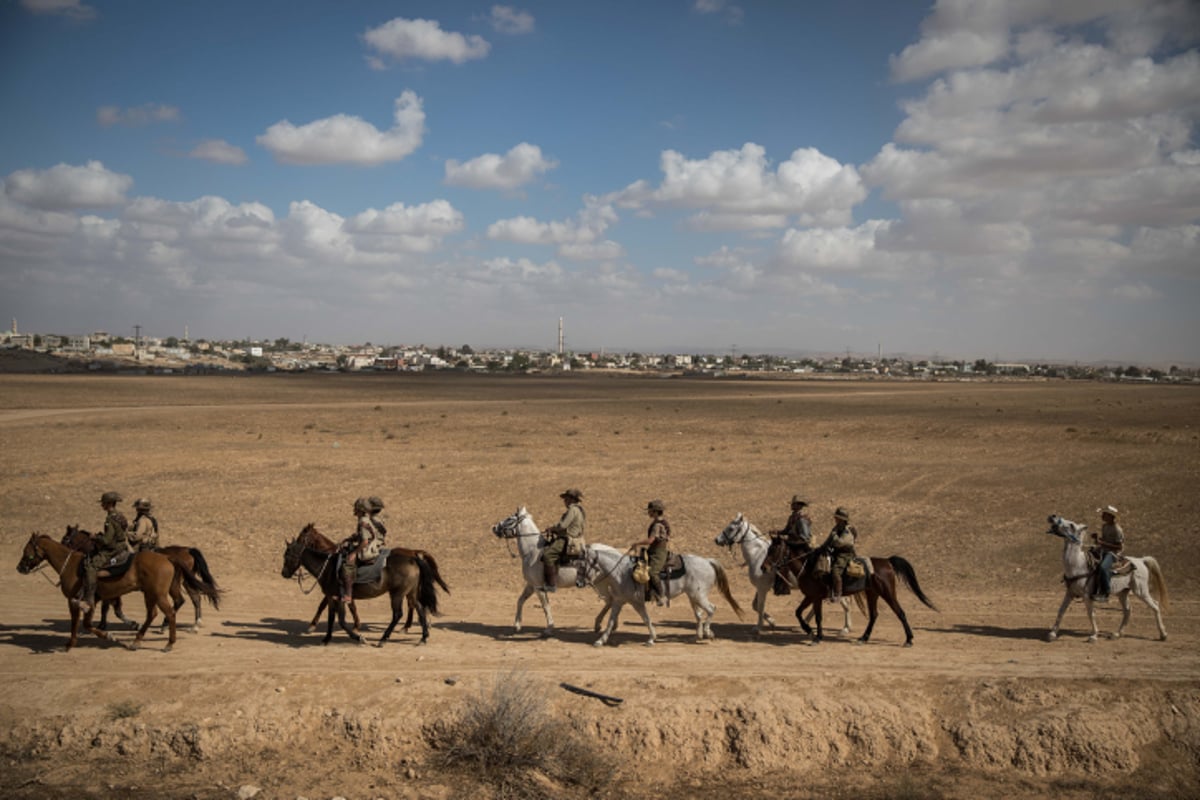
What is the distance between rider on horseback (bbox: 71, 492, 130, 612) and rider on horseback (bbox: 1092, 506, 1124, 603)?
1403 centimetres

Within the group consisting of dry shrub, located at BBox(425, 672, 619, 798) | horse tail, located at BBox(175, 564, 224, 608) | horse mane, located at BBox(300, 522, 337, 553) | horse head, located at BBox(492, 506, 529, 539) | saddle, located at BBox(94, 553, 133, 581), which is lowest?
dry shrub, located at BBox(425, 672, 619, 798)

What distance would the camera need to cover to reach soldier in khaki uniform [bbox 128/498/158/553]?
11680 mm

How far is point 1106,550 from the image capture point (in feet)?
39.6

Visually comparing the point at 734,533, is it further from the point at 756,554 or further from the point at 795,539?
the point at 795,539

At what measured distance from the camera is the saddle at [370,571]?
38.0ft

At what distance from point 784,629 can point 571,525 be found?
3.98 metres

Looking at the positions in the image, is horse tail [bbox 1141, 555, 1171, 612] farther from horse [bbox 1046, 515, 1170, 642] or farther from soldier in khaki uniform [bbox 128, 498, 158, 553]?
soldier in khaki uniform [bbox 128, 498, 158, 553]

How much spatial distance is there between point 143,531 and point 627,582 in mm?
7172

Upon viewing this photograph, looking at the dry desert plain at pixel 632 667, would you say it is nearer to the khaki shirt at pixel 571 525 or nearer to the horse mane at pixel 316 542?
the horse mane at pixel 316 542

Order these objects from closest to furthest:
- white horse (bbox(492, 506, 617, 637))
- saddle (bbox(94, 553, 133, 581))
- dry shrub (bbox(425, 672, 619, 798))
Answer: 1. dry shrub (bbox(425, 672, 619, 798))
2. saddle (bbox(94, 553, 133, 581))
3. white horse (bbox(492, 506, 617, 637))

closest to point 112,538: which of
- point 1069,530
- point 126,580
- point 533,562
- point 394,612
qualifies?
point 126,580

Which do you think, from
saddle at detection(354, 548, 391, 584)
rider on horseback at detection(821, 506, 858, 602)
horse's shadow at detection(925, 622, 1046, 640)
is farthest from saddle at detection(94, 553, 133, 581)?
horse's shadow at detection(925, 622, 1046, 640)

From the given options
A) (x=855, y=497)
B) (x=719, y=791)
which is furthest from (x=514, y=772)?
(x=855, y=497)

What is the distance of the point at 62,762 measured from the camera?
30.6 ft
